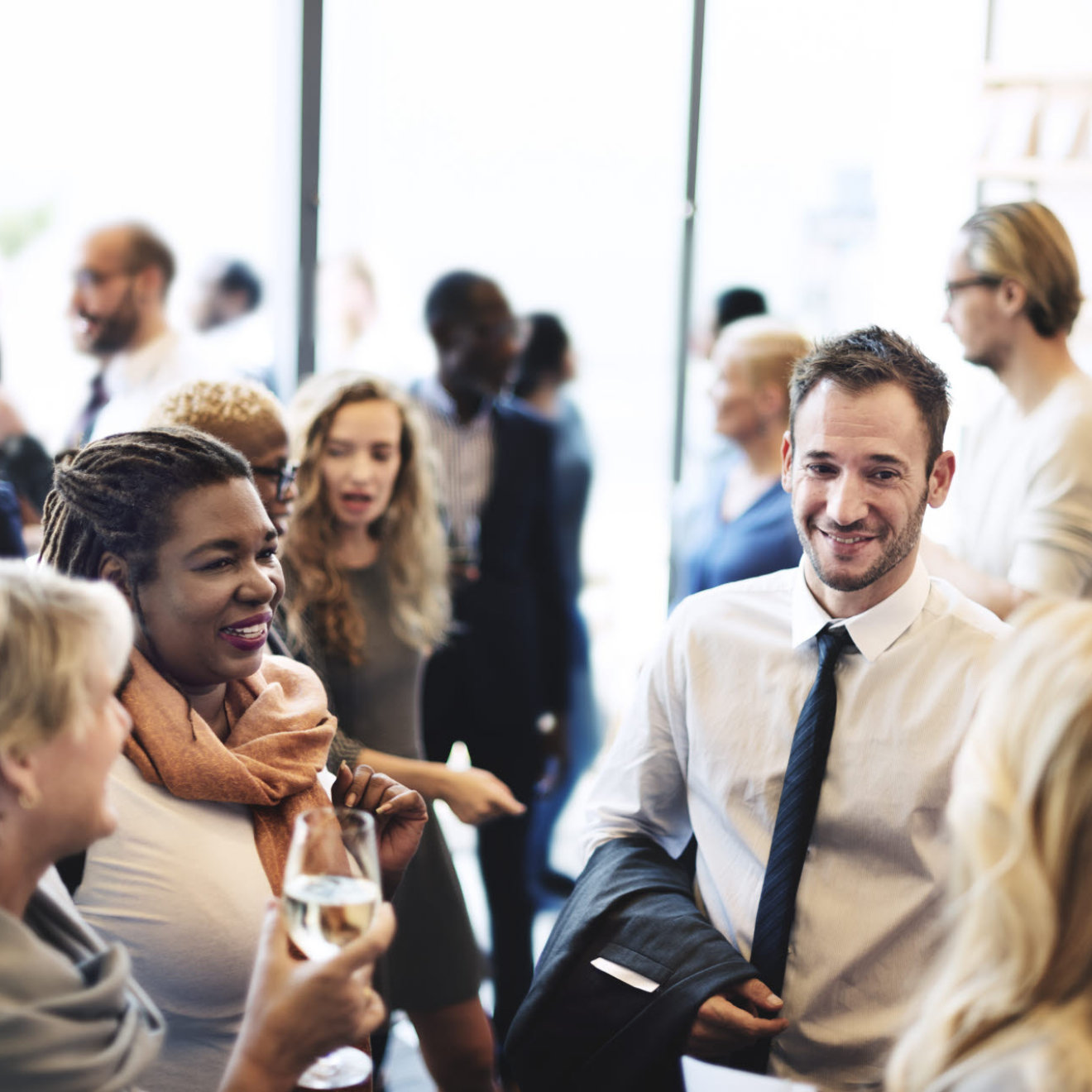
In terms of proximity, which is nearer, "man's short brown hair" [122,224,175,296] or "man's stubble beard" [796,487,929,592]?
"man's stubble beard" [796,487,929,592]

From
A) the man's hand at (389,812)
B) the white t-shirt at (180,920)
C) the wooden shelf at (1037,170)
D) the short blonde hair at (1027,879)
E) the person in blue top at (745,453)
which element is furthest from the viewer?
the wooden shelf at (1037,170)

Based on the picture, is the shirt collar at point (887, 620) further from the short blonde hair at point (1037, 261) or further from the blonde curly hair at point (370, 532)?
the short blonde hair at point (1037, 261)

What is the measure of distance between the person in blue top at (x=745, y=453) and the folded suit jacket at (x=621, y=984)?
126cm

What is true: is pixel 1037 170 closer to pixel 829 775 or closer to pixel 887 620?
pixel 887 620

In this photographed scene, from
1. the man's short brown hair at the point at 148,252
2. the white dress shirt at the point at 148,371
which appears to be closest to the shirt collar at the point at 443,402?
the white dress shirt at the point at 148,371

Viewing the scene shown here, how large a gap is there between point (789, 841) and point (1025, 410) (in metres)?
1.39

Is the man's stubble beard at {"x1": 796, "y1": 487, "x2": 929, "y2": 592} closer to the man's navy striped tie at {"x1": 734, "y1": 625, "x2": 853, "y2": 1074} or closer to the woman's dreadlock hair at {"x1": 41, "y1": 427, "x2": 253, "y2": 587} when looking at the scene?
the man's navy striped tie at {"x1": 734, "y1": 625, "x2": 853, "y2": 1074}

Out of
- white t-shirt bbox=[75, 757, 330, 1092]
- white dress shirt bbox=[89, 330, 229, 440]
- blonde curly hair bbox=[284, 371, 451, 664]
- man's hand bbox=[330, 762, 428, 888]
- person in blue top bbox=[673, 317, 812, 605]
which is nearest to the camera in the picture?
white t-shirt bbox=[75, 757, 330, 1092]

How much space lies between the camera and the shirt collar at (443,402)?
3.33 m

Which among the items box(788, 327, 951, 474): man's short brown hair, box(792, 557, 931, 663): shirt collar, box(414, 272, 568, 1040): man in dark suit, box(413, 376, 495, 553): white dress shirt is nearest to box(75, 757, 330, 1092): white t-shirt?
box(792, 557, 931, 663): shirt collar

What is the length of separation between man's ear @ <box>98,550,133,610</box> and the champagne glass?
0.47m

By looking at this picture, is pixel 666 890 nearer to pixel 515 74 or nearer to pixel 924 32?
pixel 515 74

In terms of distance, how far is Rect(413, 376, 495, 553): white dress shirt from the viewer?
332 cm

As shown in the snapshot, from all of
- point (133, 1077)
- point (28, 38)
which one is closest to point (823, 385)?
point (133, 1077)
